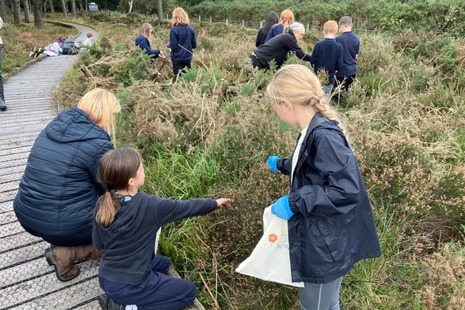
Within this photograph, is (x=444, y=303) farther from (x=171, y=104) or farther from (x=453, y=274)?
(x=171, y=104)

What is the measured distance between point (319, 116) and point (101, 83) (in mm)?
5573

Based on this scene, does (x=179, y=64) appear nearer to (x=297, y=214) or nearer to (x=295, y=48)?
(x=295, y=48)

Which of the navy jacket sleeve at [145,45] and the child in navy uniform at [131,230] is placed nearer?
the child in navy uniform at [131,230]

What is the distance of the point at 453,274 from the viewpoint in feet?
8.08

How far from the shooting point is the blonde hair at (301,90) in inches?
76.3

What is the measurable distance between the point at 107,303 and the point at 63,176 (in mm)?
912

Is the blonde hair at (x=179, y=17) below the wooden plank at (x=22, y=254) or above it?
above

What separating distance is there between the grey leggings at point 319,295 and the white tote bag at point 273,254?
84 millimetres

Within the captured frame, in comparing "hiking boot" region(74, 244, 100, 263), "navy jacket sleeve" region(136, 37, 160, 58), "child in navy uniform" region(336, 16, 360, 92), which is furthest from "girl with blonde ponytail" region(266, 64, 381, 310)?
"navy jacket sleeve" region(136, 37, 160, 58)

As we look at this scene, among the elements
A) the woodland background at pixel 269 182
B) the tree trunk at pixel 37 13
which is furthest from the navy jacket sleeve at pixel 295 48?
the tree trunk at pixel 37 13

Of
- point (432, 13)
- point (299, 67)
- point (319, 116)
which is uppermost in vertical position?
point (299, 67)

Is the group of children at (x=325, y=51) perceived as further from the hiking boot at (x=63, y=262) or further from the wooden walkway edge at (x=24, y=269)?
the hiking boot at (x=63, y=262)

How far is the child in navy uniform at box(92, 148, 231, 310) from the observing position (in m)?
2.24

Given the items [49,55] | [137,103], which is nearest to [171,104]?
[137,103]
